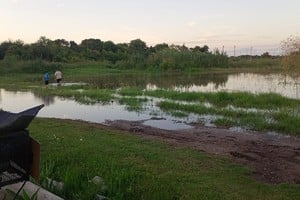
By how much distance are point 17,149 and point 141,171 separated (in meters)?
3.49

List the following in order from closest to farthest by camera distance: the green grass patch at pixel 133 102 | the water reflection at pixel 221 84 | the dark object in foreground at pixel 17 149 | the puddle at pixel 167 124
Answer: the dark object in foreground at pixel 17 149 → the puddle at pixel 167 124 → the green grass patch at pixel 133 102 → the water reflection at pixel 221 84

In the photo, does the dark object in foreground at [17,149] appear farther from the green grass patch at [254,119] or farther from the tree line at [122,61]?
the tree line at [122,61]

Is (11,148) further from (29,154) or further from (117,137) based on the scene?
(117,137)

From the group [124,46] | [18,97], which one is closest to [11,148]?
[18,97]

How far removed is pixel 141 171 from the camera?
24.7ft

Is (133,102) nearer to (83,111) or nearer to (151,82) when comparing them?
(83,111)

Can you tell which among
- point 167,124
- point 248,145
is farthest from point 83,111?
point 248,145

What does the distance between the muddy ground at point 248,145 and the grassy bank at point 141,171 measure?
548 mm

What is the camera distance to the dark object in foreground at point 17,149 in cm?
419

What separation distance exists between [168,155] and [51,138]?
9.92 ft

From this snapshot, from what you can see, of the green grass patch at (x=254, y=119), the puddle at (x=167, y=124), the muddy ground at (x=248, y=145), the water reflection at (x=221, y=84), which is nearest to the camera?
the muddy ground at (x=248, y=145)

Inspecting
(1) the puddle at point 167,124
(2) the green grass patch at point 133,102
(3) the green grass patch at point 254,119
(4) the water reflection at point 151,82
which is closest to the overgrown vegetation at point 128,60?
(4) the water reflection at point 151,82

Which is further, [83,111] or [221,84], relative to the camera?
[221,84]

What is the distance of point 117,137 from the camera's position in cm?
1096
